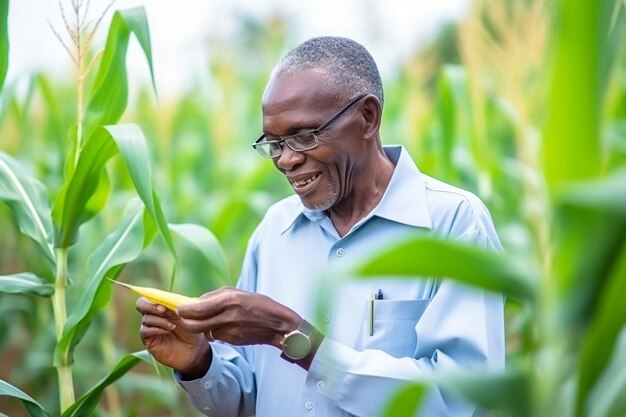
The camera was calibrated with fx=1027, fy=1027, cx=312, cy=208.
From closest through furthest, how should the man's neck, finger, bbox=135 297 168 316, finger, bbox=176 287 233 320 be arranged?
finger, bbox=176 287 233 320, finger, bbox=135 297 168 316, the man's neck

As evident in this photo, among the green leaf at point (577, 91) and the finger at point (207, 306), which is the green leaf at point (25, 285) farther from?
the green leaf at point (577, 91)

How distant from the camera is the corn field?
53.1 inches

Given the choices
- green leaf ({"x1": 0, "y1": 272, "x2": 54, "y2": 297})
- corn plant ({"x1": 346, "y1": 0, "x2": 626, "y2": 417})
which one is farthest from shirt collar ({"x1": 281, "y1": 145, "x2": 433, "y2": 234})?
corn plant ({"x1": 346, "y1": 0, "x2": 626, "y2": 417})

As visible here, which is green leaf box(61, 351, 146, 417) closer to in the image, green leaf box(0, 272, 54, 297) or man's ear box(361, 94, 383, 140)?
green leaf box(0, 272, 54, 297)

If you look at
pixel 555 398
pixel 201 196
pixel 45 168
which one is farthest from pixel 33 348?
pixel 555 398

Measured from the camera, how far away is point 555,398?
1499 millimetres

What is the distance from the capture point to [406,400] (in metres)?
1.50

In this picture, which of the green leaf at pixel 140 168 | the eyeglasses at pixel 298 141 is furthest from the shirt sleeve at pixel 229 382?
the eyeglasses at pixel 298 141

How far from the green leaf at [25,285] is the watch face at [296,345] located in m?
0.90

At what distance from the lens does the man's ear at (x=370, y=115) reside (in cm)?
268

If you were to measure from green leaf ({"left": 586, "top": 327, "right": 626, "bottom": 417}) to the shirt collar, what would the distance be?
1005mm

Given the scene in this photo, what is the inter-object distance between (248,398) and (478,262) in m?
1.54

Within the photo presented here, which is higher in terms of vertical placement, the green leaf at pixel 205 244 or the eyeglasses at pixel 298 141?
the eyeglasses at pixel 298 141

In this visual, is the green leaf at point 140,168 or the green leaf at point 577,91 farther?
the green leaf at point 140,168
